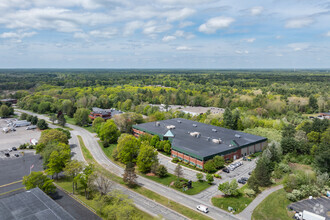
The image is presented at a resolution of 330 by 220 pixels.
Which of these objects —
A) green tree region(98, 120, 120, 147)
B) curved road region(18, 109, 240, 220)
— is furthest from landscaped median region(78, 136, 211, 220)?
green tree region(98, 120, 120, 147)

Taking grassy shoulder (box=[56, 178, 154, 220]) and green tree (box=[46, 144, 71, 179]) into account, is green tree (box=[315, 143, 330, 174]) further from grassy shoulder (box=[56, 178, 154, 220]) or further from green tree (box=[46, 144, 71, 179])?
green tree (box=[46, 144, 71, 179])

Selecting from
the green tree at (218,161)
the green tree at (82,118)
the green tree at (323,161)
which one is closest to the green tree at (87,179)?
the green tree at (218,161)

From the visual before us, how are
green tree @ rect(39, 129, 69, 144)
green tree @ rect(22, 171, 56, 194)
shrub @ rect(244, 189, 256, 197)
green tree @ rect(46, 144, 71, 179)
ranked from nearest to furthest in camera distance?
green tree @ rect(22, 171, 56, 194)
shrub @ rect(244, 189, 256, 197)
green tree @ rect(46, 144, 71, 179)
green tree @ rect(39, 129, 69, 144)

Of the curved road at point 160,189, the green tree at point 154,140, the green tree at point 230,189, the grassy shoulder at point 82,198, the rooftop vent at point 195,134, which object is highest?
the rooftop vent at point 195,134

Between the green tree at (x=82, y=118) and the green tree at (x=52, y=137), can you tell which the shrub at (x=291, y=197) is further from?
the green tree at (x=82, y=118)

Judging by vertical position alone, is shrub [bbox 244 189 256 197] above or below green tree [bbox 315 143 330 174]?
below

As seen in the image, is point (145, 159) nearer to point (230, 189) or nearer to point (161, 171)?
point (161, 171)

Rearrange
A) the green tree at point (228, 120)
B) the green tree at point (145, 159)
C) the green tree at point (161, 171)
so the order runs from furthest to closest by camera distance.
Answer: the green tree at point (228, 120) < the green tree at point (145, 159) < the green tree at point (161, 171)
